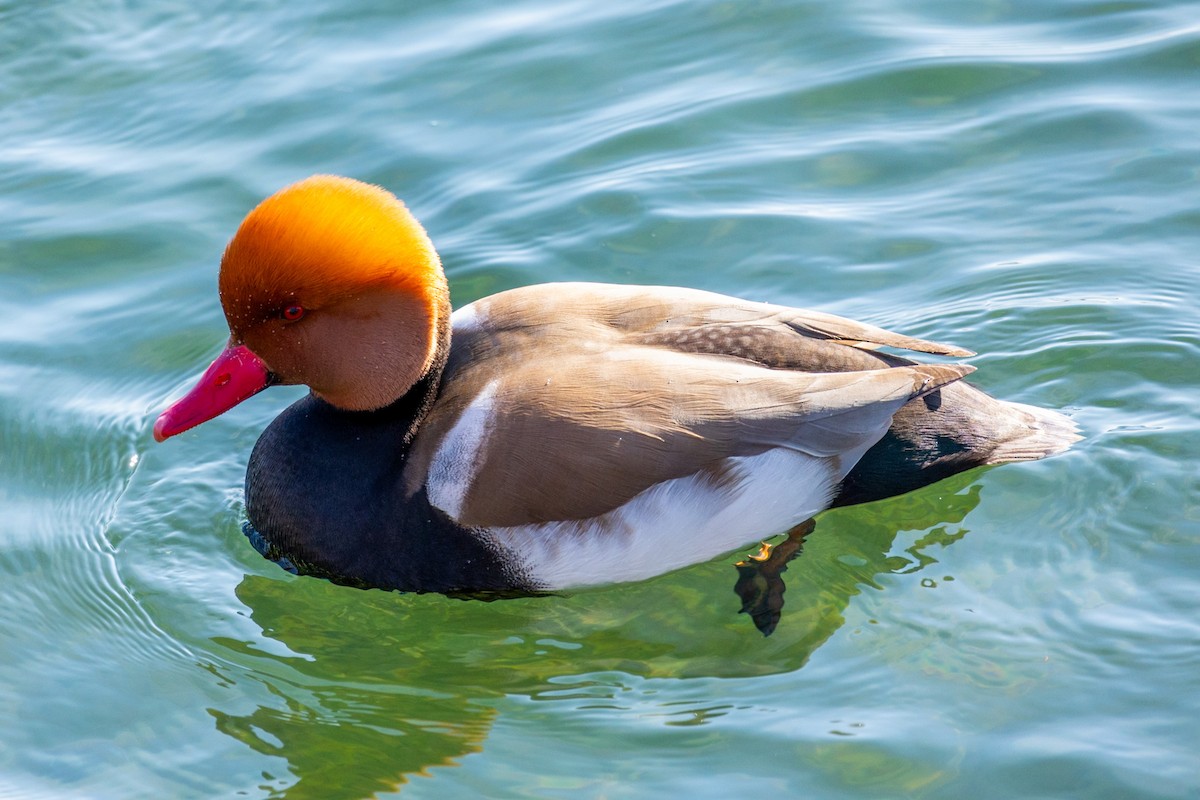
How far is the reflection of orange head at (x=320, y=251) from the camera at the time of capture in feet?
15.5

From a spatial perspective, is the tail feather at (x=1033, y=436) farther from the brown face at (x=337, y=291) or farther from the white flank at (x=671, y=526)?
the brown face at (x=337, y=291)

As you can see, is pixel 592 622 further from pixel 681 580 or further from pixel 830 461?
pixel 830 461

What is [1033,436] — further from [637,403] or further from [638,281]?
[638,281]

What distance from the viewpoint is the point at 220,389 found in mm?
5137

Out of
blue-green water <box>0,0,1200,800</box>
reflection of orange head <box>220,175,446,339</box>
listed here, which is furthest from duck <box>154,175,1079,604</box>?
blue-green water <box>0,0,1200,800</box>

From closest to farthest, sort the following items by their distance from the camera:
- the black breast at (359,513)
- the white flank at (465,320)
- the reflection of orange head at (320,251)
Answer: the reflection of orange head at (320,251)
the black breast at (359,513)
the white flank at (465,320)

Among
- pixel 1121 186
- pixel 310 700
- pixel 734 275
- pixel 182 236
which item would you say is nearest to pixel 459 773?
pixel 310 700

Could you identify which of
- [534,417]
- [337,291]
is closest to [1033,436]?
[534,417]

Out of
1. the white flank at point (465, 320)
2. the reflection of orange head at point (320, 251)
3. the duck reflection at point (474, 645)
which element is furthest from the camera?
the white flank at point (465, 320)

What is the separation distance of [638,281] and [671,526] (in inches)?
80.7

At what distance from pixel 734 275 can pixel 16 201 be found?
148 inches

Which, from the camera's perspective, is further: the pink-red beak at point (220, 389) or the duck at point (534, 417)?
the pink-red beak at point (220, 389)

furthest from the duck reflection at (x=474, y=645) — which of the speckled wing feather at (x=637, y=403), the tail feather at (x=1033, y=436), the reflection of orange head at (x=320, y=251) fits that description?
the reflection of orange head at (x=320, y=251)

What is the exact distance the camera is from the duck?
4.77m
